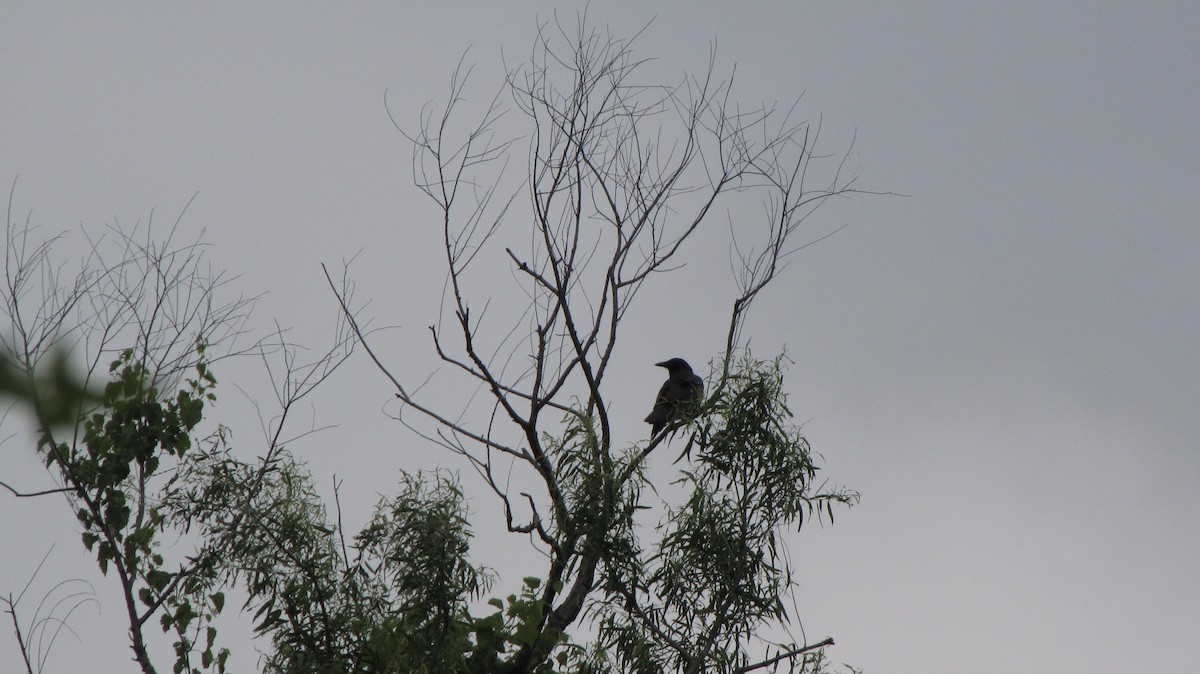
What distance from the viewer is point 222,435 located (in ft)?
22.1

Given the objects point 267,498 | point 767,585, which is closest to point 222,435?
point 267,498

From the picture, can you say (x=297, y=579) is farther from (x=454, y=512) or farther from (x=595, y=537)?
(x=595, y=537)

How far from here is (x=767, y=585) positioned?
5859 millimetres

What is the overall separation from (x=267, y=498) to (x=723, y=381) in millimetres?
2761

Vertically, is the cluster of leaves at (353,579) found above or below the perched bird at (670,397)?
below

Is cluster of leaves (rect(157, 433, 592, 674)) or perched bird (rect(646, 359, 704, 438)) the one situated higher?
perched bird (rect(646, 359, 704, 438))

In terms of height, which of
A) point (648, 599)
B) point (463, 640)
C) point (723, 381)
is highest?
point (723, 381)

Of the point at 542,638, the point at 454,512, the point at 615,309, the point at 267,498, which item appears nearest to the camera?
the point at 454,512

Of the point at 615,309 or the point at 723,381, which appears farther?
the point at 615,309

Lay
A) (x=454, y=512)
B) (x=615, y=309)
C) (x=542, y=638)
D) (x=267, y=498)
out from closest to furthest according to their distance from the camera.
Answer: (x=454, y=512)
(x=542, y=638)
(x=267, y=498)
(x=615, y=309)

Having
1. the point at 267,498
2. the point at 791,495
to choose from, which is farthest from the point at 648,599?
the point at 267,498

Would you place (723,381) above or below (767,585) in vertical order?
above

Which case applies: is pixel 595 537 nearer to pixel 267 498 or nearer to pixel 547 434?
pixel 547 434

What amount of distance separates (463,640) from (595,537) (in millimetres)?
861
